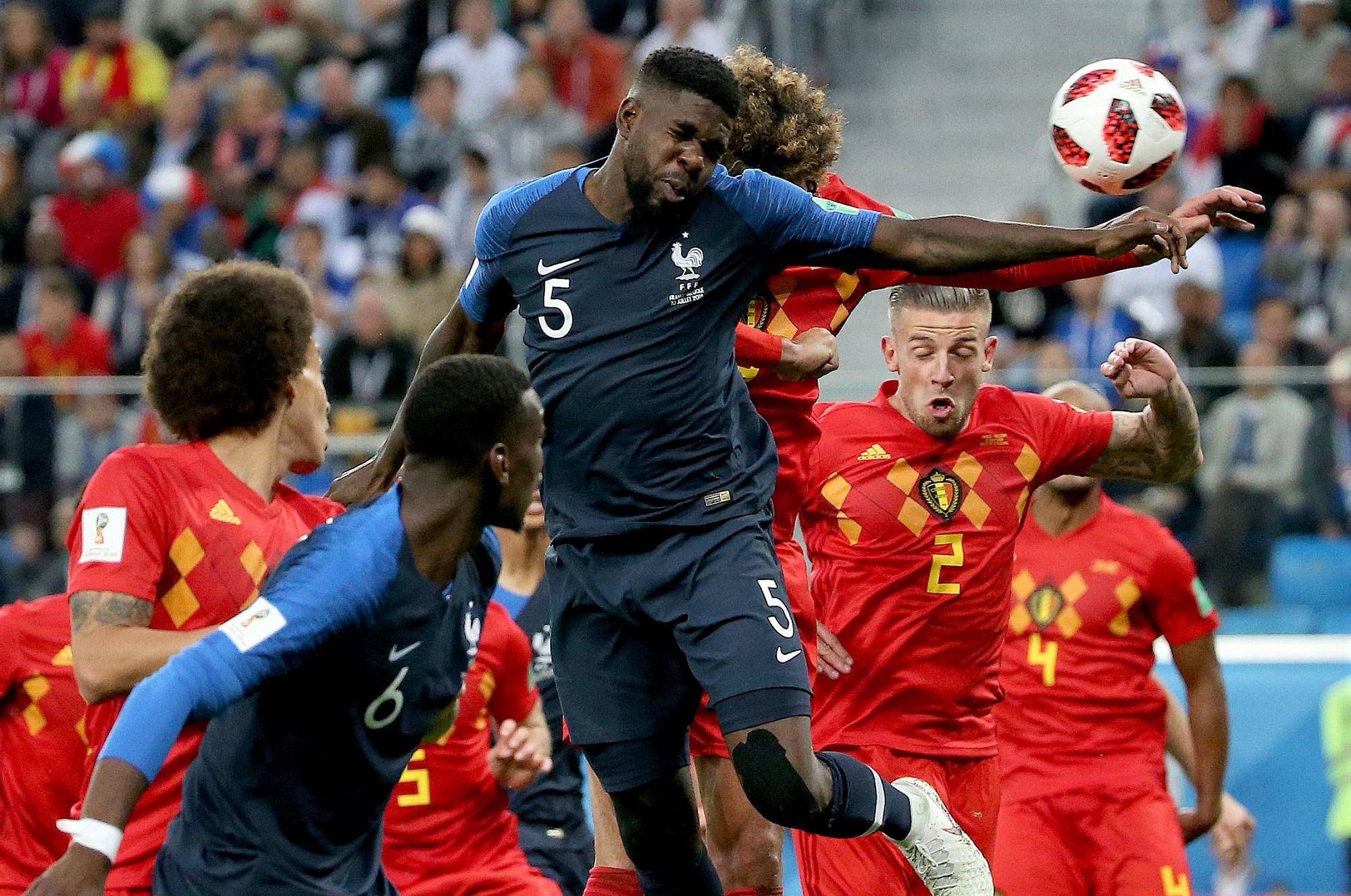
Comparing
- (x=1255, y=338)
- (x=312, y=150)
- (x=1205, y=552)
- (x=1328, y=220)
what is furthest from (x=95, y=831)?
(x=312, y=150)

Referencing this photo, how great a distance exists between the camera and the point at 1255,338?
11.2 meters

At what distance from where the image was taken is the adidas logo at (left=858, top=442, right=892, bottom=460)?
600 centimetres

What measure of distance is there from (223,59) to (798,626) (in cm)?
1226

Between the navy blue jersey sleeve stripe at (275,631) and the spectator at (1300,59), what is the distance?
10.9m

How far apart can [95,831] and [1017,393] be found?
3.50 metres

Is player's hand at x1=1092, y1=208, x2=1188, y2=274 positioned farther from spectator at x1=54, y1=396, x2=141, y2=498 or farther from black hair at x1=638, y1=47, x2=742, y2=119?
spectator at x1=54, y1=396, x2=141, y2=498

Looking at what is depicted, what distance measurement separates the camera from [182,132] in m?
15.7

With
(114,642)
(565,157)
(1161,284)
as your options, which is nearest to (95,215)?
(565,157)

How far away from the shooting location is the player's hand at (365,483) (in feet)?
16.5

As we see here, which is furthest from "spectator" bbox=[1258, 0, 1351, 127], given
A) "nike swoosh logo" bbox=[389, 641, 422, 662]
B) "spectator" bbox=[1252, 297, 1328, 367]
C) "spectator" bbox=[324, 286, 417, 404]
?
"nike swoosh logo" bbox=[389, 641, 422, 662]

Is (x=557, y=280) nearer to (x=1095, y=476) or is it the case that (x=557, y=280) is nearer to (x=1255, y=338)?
(x=1095, y=476)

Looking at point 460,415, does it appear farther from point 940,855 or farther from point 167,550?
point 940,855

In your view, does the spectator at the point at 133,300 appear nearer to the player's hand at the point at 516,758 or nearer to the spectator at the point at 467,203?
the spectator at the point at 467,203

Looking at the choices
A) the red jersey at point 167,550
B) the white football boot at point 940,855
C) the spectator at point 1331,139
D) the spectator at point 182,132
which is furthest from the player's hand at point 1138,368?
the spectator at point 182,132
